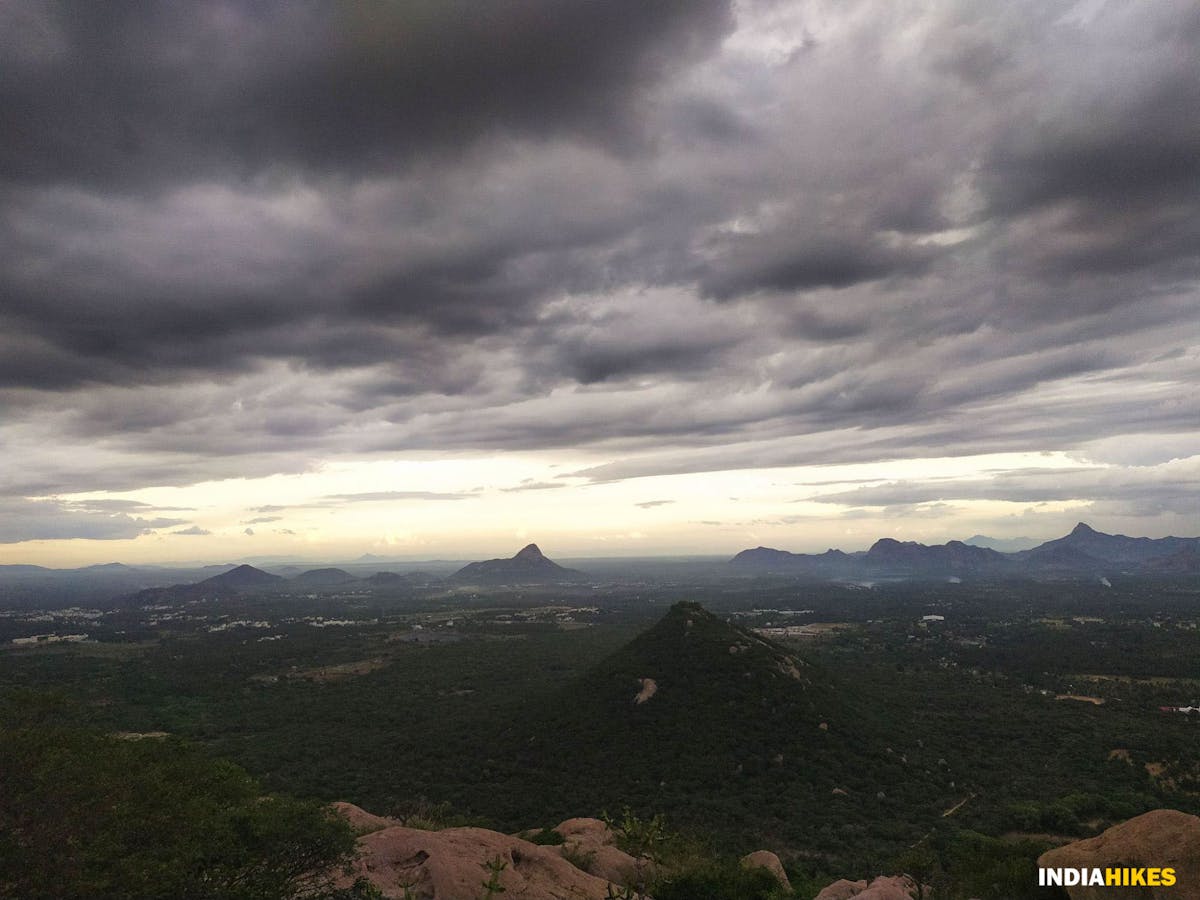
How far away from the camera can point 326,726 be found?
3652 inches

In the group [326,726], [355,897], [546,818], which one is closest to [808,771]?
[546,818]

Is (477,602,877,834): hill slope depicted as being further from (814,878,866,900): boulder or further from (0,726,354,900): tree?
(0,726,354,900): tree

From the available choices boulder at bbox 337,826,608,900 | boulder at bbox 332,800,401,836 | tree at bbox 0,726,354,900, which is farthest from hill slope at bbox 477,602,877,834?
tree at bbox 0,726,354,900

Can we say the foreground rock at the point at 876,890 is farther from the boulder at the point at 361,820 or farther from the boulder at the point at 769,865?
the boulder at the point at 361,820

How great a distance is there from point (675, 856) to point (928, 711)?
6986cm

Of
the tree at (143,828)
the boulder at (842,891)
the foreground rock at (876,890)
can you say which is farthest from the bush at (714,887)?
the tree at (143,828)

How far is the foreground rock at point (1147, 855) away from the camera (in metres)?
20.1

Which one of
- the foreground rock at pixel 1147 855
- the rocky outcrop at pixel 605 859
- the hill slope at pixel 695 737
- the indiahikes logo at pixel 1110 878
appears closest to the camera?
the foreground rock at pixel 1147 855

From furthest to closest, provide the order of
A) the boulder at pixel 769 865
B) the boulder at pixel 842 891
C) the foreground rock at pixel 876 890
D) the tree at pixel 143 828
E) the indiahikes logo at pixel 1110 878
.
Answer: the boulder at pixel 769 865, the boulder at pixel 842 891, the foreground rock at pixel 876 890, the indiahikes logo at pixel 1110 878, the tree at pixel 143 828

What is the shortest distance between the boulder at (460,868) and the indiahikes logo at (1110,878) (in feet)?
62.6

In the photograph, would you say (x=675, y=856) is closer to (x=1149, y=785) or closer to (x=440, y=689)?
(x=1149, y=785)

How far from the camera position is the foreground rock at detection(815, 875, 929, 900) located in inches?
1072

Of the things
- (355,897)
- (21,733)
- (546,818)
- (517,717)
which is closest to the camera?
(21,733)

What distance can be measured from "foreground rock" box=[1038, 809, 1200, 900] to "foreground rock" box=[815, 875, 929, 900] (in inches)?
270
